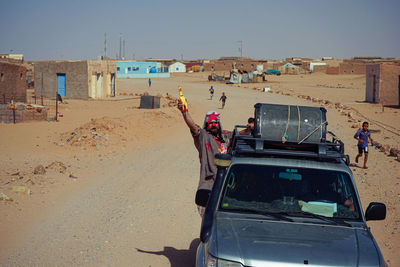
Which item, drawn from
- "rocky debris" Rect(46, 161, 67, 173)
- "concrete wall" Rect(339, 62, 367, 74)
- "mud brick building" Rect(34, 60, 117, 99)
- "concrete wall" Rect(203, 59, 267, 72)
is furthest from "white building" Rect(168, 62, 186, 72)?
"rocky debris" Rect(46, 161, 67, 173)

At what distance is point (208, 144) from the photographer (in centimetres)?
643

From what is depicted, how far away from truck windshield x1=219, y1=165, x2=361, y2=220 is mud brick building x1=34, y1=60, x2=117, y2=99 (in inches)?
1287

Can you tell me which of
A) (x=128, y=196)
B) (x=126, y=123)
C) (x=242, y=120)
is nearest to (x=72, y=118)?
(x=126, y=123)

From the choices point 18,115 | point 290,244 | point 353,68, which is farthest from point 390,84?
point 353,68

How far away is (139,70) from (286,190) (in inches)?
3372

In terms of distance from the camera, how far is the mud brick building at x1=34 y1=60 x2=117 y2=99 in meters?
36.9

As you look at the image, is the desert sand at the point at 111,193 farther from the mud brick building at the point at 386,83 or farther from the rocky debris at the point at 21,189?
the mud brick building at the point at 386,83

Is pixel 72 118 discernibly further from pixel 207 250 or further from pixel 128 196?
pixel 207 250

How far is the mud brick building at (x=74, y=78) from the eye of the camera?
1453 inches

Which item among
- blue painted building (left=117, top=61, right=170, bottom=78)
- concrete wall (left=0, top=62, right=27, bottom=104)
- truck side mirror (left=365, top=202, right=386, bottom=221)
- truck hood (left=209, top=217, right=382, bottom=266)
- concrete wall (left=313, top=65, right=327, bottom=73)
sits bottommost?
truck hood (left=209, top=217, right=382, bottom=266)

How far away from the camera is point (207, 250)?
4.32 meters

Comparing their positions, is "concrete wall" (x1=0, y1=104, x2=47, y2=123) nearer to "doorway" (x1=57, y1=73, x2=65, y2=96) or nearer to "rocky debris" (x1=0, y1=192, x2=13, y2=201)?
"rocky debris" (x1=0, y1=192, x2=13, y2=201)

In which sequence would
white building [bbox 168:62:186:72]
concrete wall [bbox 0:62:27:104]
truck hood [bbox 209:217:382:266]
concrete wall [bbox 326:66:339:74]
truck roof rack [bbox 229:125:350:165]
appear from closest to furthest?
truck hood [bbox 209:217:382:266] < truck roof rack [bbox 229:125:350:165] < concrete wall [bbox 0:62:27:104] < concrete wall [bbox 326:66:339:74] < white building [bbox 168:62:186:72]

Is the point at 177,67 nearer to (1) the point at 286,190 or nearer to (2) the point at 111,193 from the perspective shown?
(2) the point at 111,193
